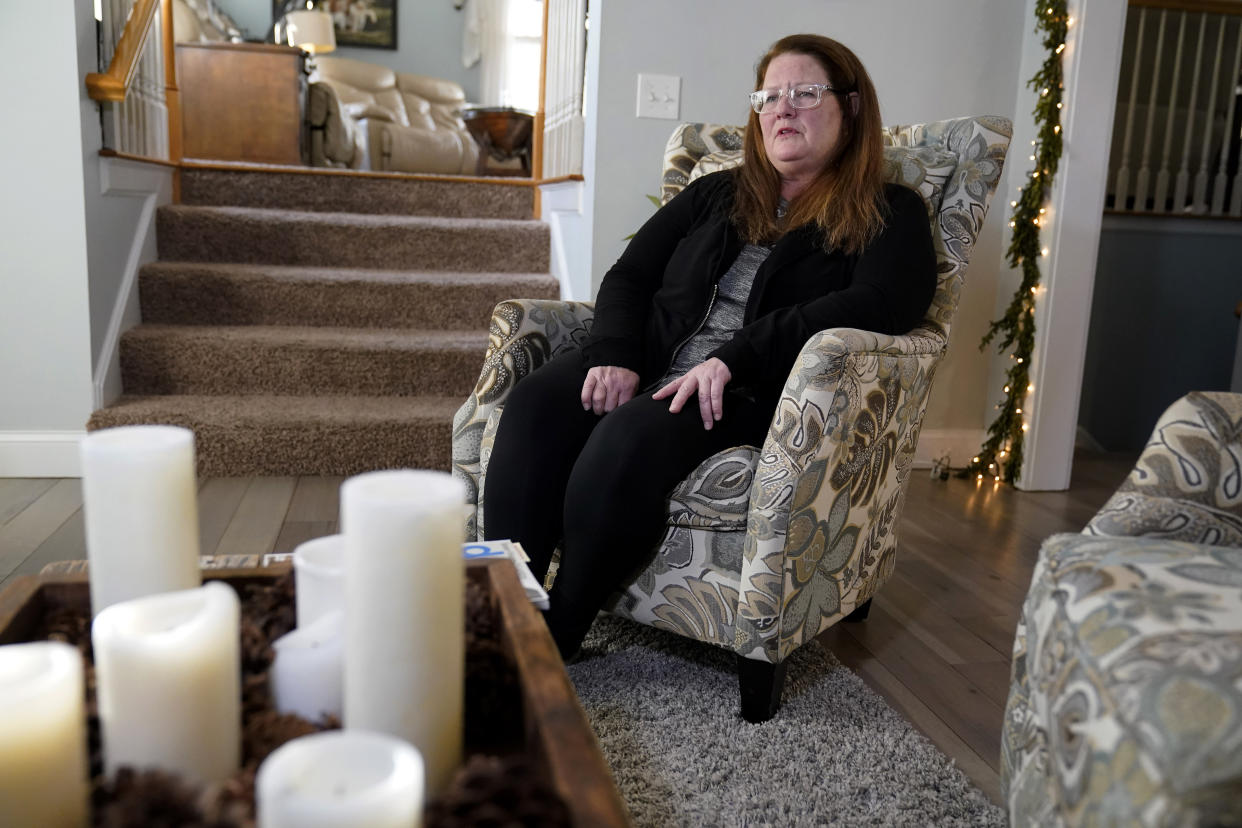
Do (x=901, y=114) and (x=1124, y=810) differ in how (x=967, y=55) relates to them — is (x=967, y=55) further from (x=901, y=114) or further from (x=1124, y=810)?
(x=1124, y=810)

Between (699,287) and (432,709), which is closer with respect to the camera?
(432,709)

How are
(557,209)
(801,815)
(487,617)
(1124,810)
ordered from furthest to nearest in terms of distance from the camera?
1. (557,209)
2. (801,815)
3. (487,617)
4. (1124,810)

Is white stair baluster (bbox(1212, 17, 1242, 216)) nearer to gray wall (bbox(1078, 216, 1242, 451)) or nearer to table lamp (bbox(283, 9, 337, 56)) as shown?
gray wall (bbox(1078, 216, 1242, 451))

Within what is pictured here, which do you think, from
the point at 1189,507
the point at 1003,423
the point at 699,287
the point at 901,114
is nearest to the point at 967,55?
the point at 901,114

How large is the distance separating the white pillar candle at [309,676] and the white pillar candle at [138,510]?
0.36 feet

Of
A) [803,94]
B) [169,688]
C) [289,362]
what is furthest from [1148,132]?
[169,688]

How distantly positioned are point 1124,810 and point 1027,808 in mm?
238

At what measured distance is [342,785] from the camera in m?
0.50

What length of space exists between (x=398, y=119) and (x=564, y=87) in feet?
11.8

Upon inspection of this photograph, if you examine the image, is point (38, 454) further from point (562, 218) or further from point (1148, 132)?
point (1148, 132)

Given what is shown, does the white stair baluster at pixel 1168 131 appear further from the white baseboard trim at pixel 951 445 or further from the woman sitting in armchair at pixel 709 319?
the woman sitting in armchair at pixel 709 319

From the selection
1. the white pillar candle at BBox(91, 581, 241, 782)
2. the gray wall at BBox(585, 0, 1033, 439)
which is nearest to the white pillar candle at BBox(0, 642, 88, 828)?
the white pillar candle at BBox(91, 581, 241, 782)

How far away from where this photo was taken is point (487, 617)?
33.4 inches

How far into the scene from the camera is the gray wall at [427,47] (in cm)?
757
